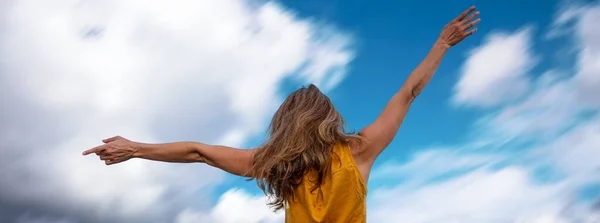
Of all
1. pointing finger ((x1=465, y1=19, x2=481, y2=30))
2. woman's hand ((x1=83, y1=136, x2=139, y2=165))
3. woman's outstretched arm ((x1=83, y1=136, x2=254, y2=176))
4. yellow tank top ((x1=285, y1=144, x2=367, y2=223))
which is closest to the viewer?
yellow tank top ((x1=285, y1=144, x2=367, y2=223))

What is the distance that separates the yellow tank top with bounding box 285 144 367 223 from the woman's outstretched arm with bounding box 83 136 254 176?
838 mm

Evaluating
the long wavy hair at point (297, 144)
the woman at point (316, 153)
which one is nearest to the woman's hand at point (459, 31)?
the woman at point (316, 153)

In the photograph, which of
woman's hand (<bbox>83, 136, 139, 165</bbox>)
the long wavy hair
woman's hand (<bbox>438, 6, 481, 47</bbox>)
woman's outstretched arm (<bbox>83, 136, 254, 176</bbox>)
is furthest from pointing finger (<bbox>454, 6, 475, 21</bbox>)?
woman's hand (<bbox>83, 136, 139, 165</bbox>)

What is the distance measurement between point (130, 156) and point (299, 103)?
6.98 ft

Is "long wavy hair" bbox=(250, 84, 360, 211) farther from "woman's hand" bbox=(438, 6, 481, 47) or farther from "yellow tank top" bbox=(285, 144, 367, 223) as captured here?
"woman's hand" bbox=(438, 6, 481, 47)

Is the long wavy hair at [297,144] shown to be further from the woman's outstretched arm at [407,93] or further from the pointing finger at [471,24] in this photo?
the pointing finger at [471,24]

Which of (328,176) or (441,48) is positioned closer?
(328,176)

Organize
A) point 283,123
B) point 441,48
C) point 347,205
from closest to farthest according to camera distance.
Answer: point 347,205 → point 283,123 → point 441,48

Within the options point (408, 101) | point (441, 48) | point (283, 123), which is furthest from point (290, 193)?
point (441, 48)

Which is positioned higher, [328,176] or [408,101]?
[408,101]

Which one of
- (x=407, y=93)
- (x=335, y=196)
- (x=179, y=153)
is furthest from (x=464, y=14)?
(x=179, y=153)

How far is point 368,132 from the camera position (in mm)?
7453

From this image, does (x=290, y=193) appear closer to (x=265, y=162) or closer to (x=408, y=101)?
(x=265, y=162)

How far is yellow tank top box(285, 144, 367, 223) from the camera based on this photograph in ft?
22.9
